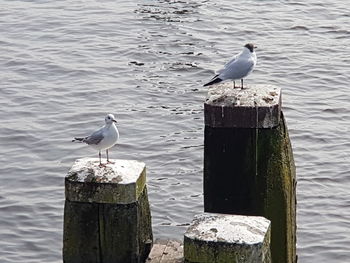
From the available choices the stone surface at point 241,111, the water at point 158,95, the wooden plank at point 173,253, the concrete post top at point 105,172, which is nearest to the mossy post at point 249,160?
the stone surface at point 241,111

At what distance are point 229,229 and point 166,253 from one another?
1206 millimetres

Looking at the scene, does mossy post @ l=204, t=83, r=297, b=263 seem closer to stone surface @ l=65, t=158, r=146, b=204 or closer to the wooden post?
stone surface @ l=65, t=158, r=146, b=204

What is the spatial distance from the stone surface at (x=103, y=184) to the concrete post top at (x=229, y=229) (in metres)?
0.60

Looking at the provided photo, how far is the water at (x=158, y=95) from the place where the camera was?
10016 mm

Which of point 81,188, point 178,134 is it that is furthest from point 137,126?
point 81,188

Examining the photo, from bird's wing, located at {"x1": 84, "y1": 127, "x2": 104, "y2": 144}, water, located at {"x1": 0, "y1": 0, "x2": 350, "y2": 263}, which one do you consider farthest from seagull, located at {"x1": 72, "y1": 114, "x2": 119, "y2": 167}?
water, located at {"x1": 0, "y1": 0, "x2": 350, "y2": 263}

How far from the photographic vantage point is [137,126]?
12164 millimetres

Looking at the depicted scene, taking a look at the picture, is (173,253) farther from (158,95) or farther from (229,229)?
(158,95)

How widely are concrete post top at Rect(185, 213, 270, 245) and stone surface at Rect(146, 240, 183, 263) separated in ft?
3.05

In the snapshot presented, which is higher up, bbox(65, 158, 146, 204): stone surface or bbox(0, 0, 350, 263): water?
bbox(65, 158, 146, 204): stone surface

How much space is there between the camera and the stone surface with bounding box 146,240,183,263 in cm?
631

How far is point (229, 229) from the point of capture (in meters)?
5.29

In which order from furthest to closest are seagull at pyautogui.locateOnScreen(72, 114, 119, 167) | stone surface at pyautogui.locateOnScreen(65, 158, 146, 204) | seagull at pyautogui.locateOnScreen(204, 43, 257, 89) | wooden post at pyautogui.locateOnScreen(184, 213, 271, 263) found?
1. seagull at pyautogui.locateOnScreen(204, 43, 257, 89)
2. seagull at pyautogui.locateOnScreen(72, 114, 119, 167)
3. stone surface at pyautogui.locateOnScreen(65, 158, 146, 204)
4. wooden post at pyautogui.locateOnScreen(184, 213, 271, 263)

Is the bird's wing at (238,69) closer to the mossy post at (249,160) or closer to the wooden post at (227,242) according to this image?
the mossy post at (249,160)
